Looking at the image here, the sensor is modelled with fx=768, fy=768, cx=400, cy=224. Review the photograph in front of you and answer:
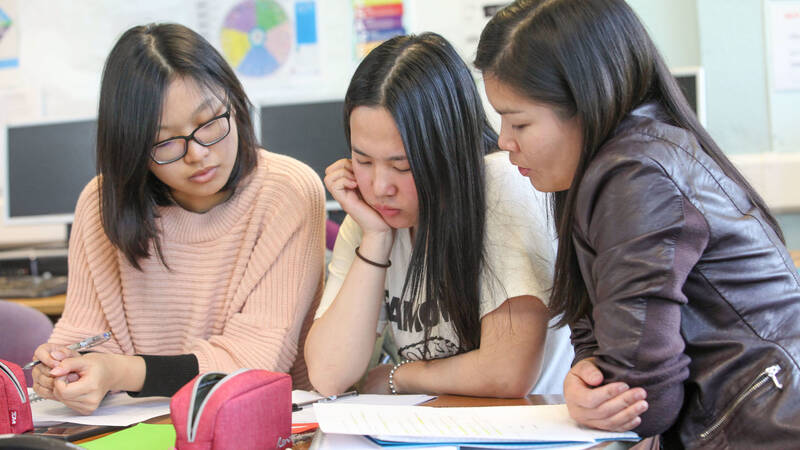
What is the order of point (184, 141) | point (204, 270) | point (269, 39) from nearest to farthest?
point (184, 141), point (204, 270), point (269, 39)

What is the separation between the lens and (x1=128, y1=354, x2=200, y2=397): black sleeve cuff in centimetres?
121

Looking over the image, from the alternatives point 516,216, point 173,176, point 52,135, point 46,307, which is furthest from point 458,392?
point 52,135

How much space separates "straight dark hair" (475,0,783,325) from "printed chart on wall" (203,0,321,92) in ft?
7.55

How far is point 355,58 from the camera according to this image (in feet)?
10.2

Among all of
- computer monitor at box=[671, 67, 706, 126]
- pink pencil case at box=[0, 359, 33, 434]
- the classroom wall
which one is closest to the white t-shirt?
pink pencil case at box=[0, 359, 33, 434]

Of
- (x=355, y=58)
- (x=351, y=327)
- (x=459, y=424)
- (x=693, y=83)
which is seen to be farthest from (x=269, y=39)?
(x=459, y=424)

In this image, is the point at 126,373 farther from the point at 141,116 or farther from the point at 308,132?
Answer: the point at 308,132

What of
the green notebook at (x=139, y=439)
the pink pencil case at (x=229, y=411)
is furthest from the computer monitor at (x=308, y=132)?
the pink pencil case at (x=229, y=411)

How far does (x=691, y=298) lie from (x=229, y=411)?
50 cm

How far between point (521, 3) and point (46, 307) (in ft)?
6.26

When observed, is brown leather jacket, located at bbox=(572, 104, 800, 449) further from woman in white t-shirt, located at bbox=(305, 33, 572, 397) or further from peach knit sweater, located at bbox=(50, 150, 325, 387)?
peach knit sweater, located at bbox=(50, 150, 325, 387)

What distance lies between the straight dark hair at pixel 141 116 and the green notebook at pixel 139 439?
482 mm

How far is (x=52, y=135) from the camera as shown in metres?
2.81

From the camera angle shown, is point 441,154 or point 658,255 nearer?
point 658,255
